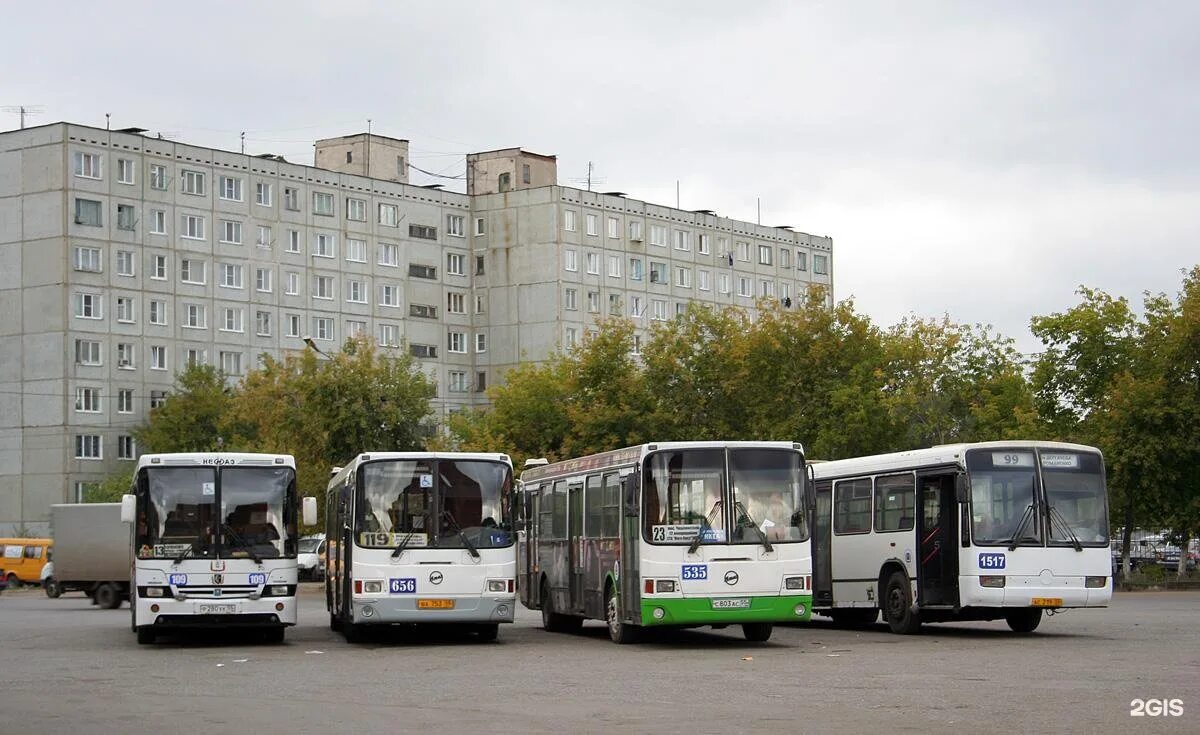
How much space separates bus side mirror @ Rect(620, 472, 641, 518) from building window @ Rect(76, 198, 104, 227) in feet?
243

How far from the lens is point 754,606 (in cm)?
2588

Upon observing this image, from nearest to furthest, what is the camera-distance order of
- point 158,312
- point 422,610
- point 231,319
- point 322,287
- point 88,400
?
point 422,610 < point 88,400 < point 158,312 < point 231,319 < point 322,287

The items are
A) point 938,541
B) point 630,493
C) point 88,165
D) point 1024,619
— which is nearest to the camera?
point 630,493

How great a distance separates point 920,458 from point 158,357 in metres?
75.8

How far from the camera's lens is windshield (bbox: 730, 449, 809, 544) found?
26.1 m

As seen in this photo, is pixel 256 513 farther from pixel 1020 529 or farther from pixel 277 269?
pixel 277 269

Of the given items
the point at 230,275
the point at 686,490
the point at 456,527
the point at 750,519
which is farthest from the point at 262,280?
the point at 750,519

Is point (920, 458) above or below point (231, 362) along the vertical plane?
below

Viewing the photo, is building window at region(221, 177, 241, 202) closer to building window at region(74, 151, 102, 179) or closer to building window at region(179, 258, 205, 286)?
building window at region(179, 258, 205, 286)

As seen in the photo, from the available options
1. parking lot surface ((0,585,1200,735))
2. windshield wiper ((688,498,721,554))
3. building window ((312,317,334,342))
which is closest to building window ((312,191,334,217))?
building window ((312,317,334,342))

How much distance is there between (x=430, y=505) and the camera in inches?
1086

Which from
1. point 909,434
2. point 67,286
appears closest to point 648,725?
point 909,434

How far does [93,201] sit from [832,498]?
2787 inches

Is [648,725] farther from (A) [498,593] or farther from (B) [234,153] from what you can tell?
(B) [234,153]
